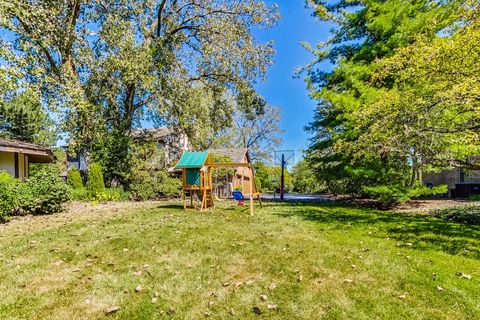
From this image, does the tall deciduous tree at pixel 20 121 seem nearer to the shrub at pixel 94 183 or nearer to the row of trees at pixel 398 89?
the shrub at pixel 94 183

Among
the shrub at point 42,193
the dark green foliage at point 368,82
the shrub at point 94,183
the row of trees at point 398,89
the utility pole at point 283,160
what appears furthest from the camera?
the utility pole at point 283,160

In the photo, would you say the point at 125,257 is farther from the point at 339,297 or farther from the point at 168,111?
the point at 168,111

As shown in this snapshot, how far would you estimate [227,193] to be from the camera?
2497 centimetres

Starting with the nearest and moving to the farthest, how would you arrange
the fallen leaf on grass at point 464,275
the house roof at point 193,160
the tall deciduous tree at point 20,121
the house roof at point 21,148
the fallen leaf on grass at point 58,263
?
the fallen leaf on grass at point 464,275
the fallen leaf on grass at point 58,263
the house roof at point 193,160
the house roof at point 21,148
the tall deciduous tree at point 20,121

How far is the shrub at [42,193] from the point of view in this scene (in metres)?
9.29

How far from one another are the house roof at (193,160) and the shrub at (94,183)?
605 centimetres

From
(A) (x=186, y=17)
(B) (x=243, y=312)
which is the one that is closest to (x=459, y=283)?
(B) (x=243, y=312)

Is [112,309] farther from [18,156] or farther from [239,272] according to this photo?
[18,156]

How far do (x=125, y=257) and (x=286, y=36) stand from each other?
18.6 meters

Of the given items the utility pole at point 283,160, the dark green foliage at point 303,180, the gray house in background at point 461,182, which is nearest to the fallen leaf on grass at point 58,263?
the utility pole at point 283,160

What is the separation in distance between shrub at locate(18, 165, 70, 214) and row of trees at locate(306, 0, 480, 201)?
1072cm

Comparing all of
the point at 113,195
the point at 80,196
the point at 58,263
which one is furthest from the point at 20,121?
the point at 58,263

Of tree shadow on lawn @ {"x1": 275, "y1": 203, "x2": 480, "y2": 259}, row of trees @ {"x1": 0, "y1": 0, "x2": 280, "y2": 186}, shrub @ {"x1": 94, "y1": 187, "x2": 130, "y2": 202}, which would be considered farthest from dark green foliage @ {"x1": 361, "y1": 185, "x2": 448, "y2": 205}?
shrub @ {"x1": 94, "y1": 187, "x2": 130, "y2": 202}

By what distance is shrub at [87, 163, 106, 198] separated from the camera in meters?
14.4
